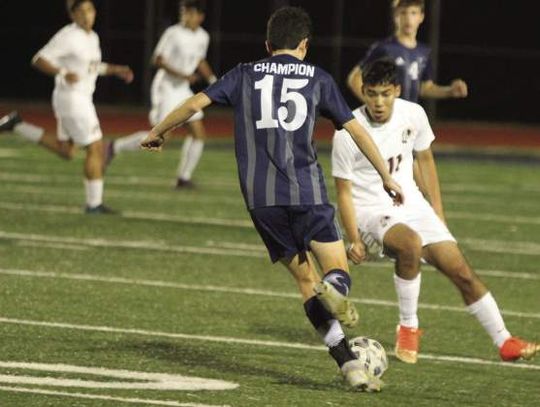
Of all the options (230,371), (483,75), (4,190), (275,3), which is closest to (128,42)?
(275,3)

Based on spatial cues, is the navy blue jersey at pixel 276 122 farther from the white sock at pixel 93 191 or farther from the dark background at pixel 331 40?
the dark background at pixel 331 40

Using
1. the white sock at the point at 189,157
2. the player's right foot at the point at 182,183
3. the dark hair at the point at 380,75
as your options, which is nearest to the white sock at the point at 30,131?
the white sock at the point at 189,157

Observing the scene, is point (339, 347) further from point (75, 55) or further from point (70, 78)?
point (75, 55)

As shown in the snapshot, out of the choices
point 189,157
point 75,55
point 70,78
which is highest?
point 75,55

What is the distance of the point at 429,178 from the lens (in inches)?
377

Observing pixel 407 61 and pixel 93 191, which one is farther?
pixel 93 191

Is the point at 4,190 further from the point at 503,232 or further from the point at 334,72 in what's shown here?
the point at 334,72

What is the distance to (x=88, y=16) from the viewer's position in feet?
52.4

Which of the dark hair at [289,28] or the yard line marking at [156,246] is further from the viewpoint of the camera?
the yard line marking at [156,246]

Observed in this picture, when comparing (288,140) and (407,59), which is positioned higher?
(288,140)

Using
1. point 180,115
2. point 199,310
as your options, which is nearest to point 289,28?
point 180,115

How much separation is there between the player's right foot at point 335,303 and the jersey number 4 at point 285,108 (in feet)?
2.65

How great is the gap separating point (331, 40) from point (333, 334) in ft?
82.7

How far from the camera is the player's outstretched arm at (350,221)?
8.80 meters
